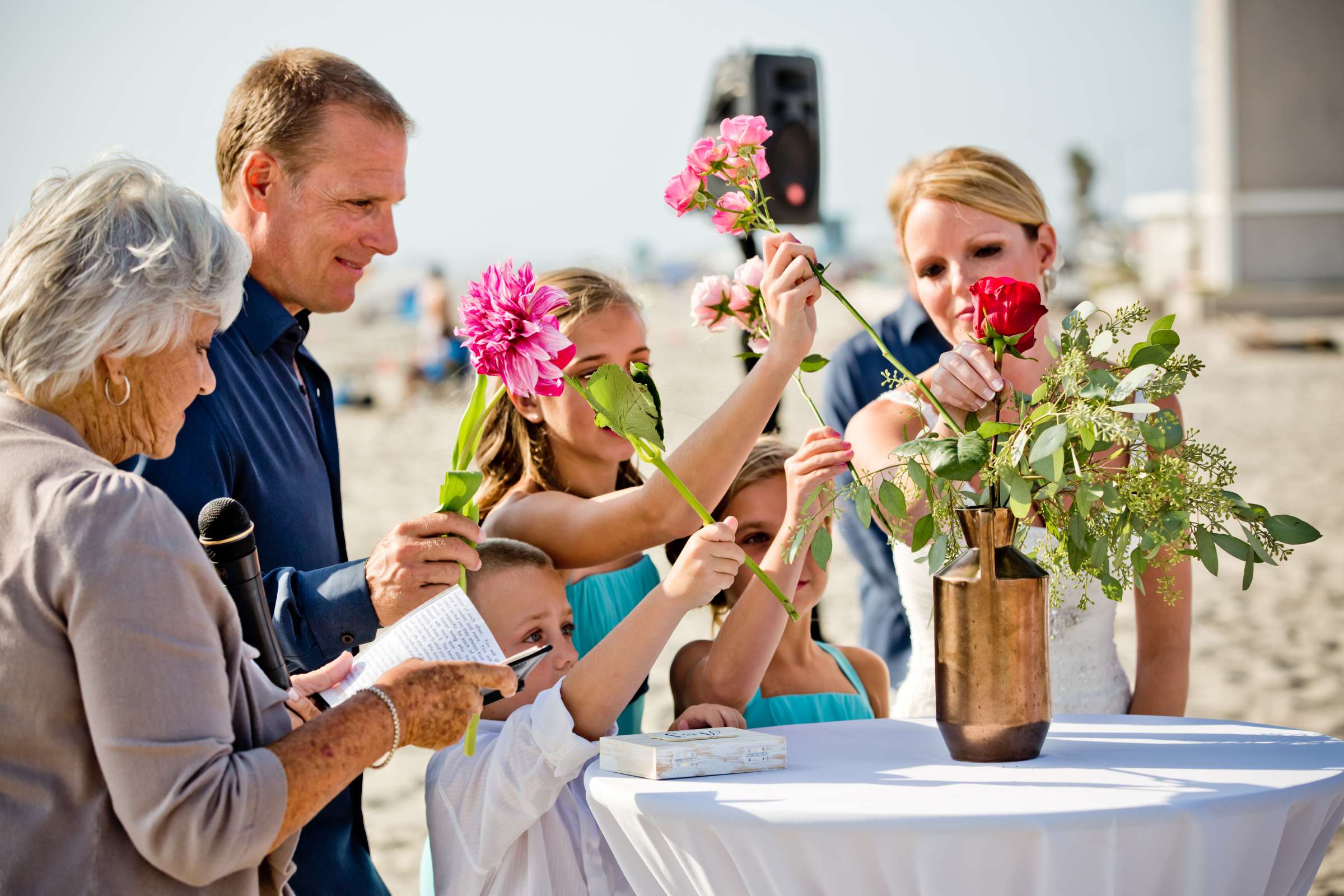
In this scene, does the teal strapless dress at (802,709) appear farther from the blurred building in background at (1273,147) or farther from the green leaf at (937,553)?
the blurred building in background at (1273,147)

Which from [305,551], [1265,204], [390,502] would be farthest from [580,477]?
[1265,204]

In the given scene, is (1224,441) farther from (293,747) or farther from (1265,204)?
(1265,204)

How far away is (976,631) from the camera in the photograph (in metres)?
1.83

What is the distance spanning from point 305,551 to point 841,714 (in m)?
1.18

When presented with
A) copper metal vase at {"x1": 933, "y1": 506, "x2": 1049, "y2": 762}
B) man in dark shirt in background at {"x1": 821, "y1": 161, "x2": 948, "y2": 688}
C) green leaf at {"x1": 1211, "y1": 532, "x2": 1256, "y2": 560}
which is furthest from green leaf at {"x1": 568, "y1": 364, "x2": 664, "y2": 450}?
man in dark shirt in background at {"x1": 821, "y1": 161, "x2": 948, "y2": 688}

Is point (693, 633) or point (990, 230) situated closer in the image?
point (990, 230)

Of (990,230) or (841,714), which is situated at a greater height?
(990,230)

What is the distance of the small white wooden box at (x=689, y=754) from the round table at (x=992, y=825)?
0.07 feet

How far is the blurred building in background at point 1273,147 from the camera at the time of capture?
3519 cm

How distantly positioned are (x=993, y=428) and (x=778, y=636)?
77cm

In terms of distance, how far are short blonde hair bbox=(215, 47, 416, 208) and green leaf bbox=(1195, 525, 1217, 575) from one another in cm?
173

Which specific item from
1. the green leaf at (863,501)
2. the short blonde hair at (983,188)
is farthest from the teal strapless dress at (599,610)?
the short blonde hair at (983,188)

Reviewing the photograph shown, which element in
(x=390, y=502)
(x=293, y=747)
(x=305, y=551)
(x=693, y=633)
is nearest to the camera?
(x=293, y=747)

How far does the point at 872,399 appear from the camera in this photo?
3830 mm
